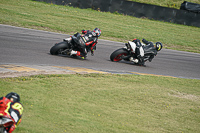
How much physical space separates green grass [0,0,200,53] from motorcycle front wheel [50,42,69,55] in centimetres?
653

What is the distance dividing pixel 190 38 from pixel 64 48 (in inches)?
583

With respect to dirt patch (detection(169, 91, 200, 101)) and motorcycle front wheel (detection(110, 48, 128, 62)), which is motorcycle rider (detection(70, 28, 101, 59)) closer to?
motorcycle front wheel (detection(110, 48, 128, 62))

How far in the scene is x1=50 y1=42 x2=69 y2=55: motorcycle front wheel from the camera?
31.2ft

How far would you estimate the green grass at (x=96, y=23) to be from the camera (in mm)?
17078

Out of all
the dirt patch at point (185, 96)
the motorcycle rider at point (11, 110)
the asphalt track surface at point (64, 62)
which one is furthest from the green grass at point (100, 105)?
the asphalt track surface at point (64, 62)

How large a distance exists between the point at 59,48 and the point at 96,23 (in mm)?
10927

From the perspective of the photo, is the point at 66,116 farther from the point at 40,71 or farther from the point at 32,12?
the point at 32,12

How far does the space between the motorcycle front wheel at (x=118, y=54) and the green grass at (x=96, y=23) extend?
6.32 m

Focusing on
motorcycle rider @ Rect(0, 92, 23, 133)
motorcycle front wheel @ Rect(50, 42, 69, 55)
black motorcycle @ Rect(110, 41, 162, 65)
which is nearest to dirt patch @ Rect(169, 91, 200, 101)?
black motorcycle @ Rect(110, 41, 162, 65)

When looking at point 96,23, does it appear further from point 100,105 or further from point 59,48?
point 100,105

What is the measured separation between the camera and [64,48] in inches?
379

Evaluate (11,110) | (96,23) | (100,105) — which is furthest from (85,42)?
(96,23)

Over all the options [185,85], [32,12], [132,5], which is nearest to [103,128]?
[185,85]

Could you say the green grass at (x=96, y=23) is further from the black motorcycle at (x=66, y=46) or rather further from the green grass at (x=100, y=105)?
the green grass at (x=100, y=105)
